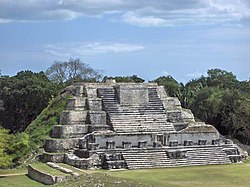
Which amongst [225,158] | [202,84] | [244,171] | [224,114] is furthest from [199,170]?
[202,84]

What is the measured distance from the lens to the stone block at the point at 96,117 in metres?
41.4

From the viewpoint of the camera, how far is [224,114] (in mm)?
54156

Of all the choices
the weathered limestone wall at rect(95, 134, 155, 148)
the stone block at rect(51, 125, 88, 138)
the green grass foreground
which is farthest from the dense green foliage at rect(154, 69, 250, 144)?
the stone block at rect(51, 125, 88, 138)

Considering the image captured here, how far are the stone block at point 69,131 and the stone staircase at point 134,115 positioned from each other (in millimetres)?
2106

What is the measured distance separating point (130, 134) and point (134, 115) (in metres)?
2.97

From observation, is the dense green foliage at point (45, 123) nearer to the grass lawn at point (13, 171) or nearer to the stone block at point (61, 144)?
the stone block at point (61, 144)

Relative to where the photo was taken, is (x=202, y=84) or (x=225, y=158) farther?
(x=202, y=84)

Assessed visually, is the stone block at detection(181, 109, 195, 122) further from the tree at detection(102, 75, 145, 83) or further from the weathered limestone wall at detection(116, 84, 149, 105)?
the tree at detection(102, 75, 145, 83)

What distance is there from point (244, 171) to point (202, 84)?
3965 centimetres

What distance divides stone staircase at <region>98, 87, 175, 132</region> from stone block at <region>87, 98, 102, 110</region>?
35 cm

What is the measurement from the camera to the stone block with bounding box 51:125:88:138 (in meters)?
40.1

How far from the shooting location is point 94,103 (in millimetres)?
42688

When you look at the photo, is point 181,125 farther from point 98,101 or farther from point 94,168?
point 94,168

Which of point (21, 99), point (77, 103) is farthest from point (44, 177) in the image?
point (21, 99)
